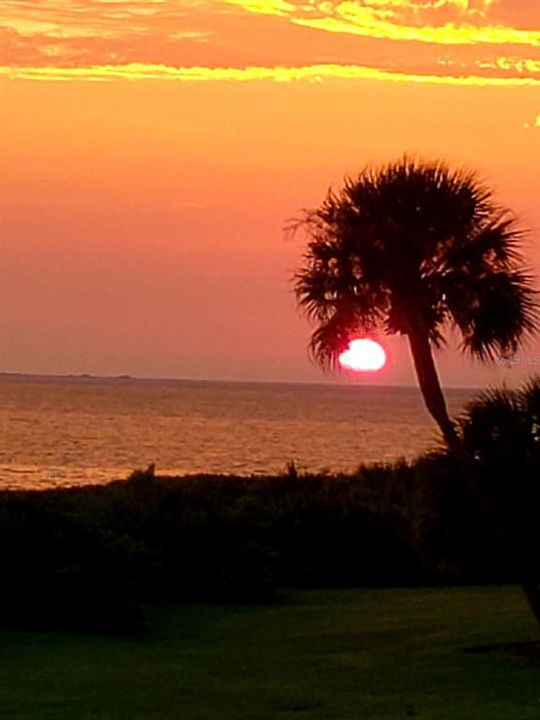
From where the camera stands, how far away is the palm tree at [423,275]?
23.5m

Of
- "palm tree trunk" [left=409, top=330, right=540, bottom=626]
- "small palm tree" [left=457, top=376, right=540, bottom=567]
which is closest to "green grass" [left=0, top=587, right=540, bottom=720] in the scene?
"palm tree trunk" [left=409, top=330, right=540, bottom=626]

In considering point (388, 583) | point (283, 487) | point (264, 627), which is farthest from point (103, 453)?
point (264, 627)

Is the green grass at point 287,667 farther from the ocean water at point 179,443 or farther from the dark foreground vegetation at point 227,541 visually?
the ocean water at point 179,443

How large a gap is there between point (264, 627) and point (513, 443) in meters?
5.87

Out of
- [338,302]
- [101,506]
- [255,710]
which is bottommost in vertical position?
[255,710]

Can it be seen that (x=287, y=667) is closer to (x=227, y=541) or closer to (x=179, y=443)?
(x=227, y=541)

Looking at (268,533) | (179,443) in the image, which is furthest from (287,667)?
(179,443)

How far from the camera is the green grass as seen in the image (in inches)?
741

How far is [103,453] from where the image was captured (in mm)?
113812

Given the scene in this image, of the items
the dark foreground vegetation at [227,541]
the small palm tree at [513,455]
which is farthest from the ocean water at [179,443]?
the small palm tree at [513,455]

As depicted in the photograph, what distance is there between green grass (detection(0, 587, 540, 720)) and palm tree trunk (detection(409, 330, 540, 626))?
1142 mm

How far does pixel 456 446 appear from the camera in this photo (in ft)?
77.4

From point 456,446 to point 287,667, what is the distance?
366cm

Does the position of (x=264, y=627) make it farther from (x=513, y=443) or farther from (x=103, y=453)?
(x=103, y=453)
